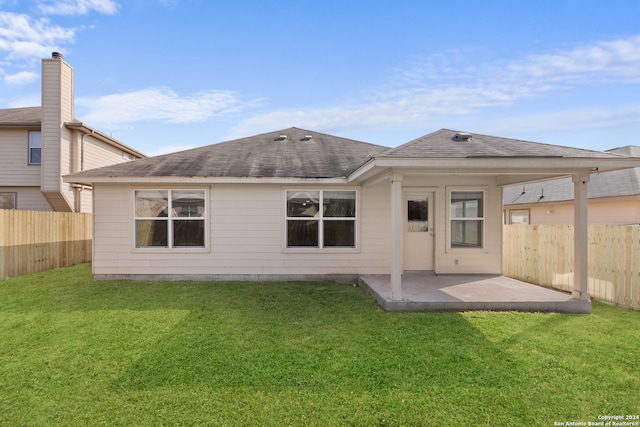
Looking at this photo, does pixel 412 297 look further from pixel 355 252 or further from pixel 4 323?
pixel 4 323

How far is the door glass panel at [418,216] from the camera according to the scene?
853 cm

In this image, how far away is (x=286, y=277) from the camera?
8.41 meters

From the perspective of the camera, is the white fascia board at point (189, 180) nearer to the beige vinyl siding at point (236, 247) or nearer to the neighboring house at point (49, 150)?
the beige vinyl siding at point (236, 247)

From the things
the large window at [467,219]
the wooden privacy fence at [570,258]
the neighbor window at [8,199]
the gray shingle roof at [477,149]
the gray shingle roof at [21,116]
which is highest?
the gray shingle roof at [21,116]

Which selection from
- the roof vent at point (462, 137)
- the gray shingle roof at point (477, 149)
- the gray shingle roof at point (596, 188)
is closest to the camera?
the gray shingle roof at point (477, 149)

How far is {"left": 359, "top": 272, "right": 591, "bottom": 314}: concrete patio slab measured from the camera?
5.82 m

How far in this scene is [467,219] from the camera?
333 inches

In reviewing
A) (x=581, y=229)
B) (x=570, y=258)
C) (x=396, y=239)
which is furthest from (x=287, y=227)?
(x=570, y=258)

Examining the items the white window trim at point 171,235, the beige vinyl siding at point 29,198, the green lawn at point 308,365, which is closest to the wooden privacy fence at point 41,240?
the beige vinyl siding at point 29,198

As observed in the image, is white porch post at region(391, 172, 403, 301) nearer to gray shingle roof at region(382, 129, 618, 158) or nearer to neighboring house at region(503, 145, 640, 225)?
gray shingle roof at region(382, 129, 618, 158)

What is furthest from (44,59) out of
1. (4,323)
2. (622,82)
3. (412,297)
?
(622,82)

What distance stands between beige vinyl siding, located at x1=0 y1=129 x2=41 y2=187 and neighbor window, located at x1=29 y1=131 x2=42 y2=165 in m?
0.12

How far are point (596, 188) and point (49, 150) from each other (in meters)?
21.1

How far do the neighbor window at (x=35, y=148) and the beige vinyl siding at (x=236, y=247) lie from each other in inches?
317
